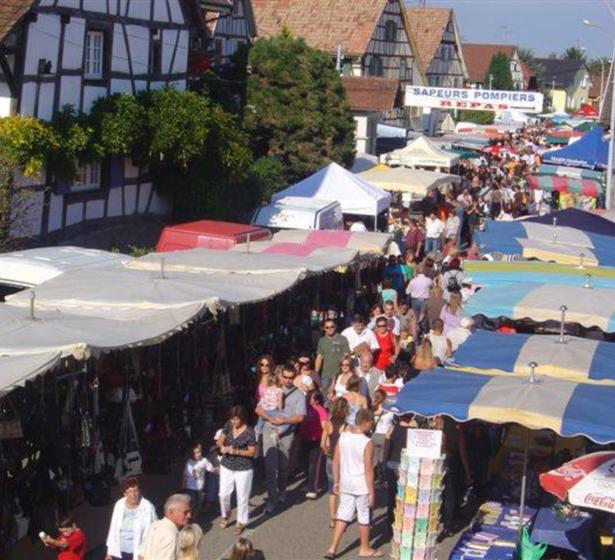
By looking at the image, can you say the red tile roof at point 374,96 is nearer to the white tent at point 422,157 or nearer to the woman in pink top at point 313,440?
the white tent at point 422,157

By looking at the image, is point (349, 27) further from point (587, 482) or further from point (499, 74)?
point (587, 482)

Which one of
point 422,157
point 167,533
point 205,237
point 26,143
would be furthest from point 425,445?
point 422,157

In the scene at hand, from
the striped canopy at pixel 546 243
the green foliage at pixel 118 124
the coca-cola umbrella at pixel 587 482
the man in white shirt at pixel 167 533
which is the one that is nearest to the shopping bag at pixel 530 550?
the coca-cola umbrella at pixel 587 482

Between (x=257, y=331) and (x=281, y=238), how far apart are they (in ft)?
7.92

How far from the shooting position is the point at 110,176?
76.7 feet

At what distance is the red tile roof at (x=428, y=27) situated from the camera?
67.0 m

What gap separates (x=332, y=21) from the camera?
53.9 meters

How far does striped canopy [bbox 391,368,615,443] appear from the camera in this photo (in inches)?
399

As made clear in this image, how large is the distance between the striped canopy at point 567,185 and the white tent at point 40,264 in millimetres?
20180

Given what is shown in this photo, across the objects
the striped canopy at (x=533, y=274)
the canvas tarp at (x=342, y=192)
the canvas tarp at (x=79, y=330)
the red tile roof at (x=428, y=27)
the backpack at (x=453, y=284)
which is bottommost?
the backpack at (x=453, y=284)

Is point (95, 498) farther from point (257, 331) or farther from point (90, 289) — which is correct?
point (257, 331)

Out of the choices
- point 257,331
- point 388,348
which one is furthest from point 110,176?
point 388,348

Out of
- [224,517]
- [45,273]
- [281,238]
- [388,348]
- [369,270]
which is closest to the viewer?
[224,517]

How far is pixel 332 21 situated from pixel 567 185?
2176 centimetres
